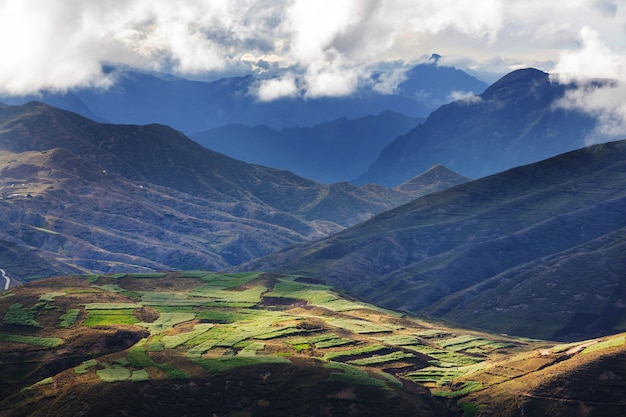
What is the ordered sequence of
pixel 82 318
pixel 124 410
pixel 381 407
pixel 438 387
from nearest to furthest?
pixel 124 410, pixel 381 407, pixel 438 387, pixel 82 318

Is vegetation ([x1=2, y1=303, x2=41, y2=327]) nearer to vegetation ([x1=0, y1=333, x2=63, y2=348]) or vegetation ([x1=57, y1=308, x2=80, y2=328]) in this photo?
vegetation ([x1=57, y1=308, x2=80, y2=328])

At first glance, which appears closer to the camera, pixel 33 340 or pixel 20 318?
pixel 33 340

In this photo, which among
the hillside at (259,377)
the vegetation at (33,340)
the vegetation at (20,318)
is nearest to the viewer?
the hillside at (259,377)

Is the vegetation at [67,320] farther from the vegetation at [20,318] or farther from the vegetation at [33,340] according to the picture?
the vegetation at [33,340]

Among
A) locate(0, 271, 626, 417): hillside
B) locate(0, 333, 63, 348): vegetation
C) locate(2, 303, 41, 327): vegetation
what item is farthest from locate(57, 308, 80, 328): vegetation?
locate(0, 333, 63, 348): vegetation

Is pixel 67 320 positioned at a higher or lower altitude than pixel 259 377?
higher

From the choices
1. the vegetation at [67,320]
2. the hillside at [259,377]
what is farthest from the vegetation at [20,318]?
the vegetation at [67,320]

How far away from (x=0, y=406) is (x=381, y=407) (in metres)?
71.7

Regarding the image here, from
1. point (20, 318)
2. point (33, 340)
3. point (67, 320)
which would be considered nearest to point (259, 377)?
point (33, 340)

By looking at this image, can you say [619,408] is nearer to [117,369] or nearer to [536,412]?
[536,412]

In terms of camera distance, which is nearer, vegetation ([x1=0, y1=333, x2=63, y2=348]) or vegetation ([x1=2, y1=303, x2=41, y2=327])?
vegetation ([x1=0, y1=333, x2=63, y2=348])

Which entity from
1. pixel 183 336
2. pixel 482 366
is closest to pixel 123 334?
pixel 183 336

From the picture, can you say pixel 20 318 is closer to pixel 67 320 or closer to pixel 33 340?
pixel 67 320

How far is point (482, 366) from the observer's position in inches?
7426
